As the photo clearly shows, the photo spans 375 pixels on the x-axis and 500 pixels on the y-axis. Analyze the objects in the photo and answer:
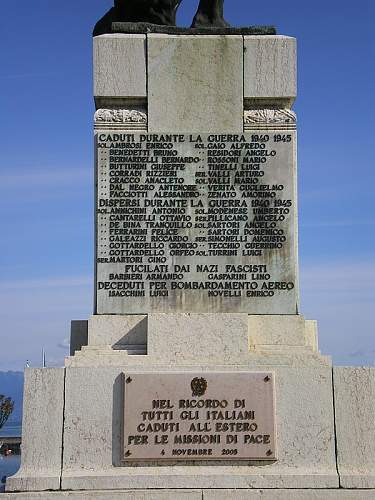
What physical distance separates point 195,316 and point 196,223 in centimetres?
114

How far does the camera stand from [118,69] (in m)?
9.45

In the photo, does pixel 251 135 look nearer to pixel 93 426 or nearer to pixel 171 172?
pixel 171 172

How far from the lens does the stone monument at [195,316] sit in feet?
26.8

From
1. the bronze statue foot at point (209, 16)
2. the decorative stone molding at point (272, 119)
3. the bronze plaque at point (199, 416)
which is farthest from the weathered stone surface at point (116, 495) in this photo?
the bronze statue foot at point (209, 16)

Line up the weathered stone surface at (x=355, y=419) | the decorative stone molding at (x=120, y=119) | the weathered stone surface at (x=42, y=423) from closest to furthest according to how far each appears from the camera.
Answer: the weathered stone surface at (x=42, y=423)
the weathered stone surface at (x=355, y=419)
the decorative stone molding at (x=120, y=119)

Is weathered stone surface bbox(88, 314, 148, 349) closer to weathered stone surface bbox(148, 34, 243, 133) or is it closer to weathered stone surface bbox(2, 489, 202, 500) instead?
weathered stone surface bbox(2, 489, 202, 500)

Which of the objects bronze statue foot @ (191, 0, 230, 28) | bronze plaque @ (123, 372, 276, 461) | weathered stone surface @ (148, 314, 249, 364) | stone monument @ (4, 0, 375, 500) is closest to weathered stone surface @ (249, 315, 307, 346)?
stone monument @ (4, 0, 375, 500)

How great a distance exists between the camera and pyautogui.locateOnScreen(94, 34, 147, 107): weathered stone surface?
9414 mm

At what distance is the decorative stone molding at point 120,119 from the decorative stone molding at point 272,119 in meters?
1.26

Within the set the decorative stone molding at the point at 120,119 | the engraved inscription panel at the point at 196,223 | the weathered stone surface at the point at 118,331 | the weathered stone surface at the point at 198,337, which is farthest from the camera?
the decorative stone molding at the point at 120,119

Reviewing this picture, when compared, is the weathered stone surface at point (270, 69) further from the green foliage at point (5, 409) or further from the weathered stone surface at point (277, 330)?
the green foliage at point (5, 409)

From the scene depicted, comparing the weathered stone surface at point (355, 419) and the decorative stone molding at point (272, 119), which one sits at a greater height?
the decorative stone molding at point (272, 119)

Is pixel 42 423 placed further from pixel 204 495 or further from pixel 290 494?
pixel 290 494

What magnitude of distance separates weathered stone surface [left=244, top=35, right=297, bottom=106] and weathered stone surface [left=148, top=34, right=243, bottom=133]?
11 cm
